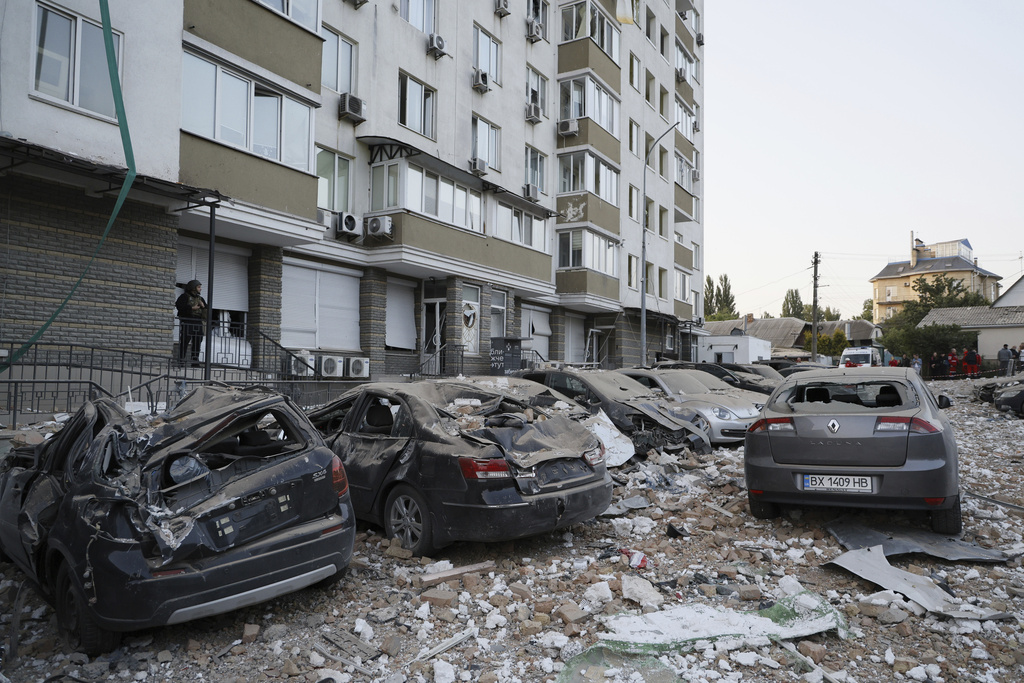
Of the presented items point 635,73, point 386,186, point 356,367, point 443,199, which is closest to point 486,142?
point 443,199

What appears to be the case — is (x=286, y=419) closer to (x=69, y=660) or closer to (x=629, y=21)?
(x=69, y=660)

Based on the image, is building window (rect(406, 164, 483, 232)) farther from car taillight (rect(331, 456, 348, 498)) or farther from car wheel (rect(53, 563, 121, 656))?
car wheel (rect(53, 563, 121, 656))

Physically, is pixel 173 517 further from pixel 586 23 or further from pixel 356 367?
pixel 586 23

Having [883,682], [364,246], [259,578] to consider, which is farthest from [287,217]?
[883,682]

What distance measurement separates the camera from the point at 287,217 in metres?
13.3

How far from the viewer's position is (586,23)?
25.4 metres

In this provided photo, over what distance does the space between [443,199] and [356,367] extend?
5.60 m

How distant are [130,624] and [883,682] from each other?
13.3 feet

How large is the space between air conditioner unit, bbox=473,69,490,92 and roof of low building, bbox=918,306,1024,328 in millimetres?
36591

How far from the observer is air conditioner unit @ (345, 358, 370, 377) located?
15391mm

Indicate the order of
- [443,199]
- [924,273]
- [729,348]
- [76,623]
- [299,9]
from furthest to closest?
[924,273] → [729,348] → [443,199] → [299,9] → [76,623]

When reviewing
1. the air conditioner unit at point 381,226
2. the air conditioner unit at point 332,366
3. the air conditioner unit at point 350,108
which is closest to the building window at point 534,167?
the air conditioner unit at point 350,108

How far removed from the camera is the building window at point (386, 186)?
54.9ft

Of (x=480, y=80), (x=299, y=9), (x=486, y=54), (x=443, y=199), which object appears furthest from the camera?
(x=486, y=54)
